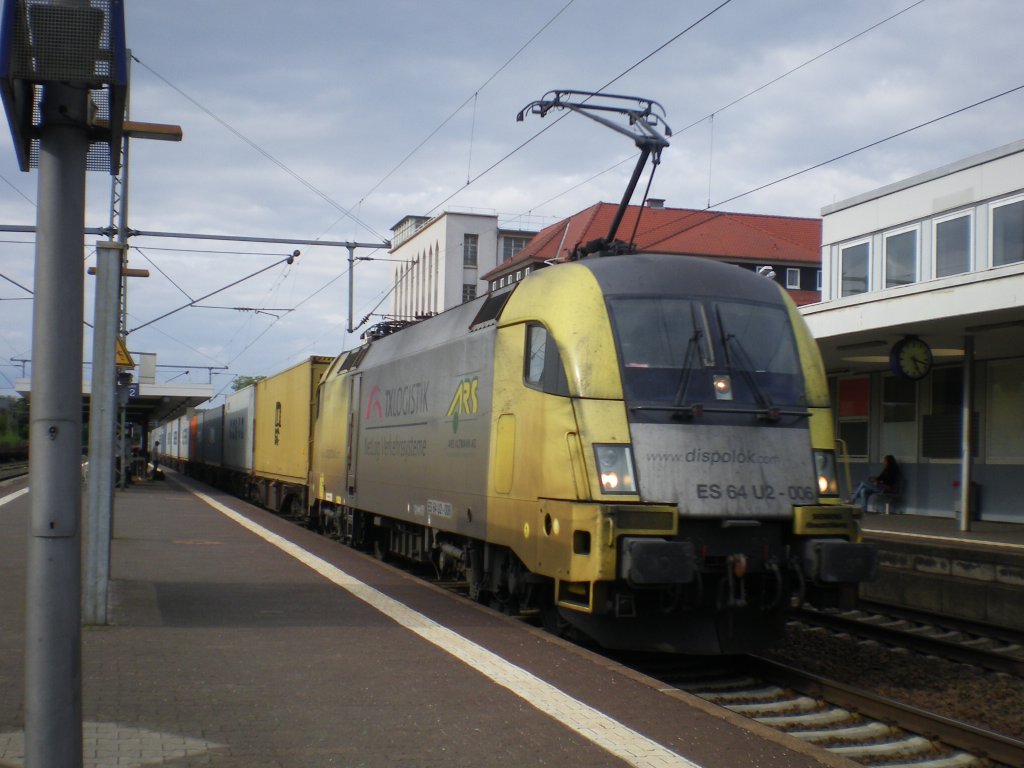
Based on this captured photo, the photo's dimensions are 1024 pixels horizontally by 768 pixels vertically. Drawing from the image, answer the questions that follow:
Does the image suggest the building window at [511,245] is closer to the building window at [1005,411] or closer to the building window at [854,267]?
the building window at [854,267]


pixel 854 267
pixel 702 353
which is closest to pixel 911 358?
pixel 854 267

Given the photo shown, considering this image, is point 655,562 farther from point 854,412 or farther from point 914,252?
point 854,412

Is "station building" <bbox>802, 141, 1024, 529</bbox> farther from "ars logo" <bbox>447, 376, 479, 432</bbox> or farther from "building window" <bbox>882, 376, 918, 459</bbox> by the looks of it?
"ars logo" <bbox>447, 376, 479, 432</bbox>

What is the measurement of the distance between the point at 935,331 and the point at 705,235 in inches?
1415

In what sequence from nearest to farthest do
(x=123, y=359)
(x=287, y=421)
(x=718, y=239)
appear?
(x=123, y=359)
(x=287, y=421)
(x=718, y=239)

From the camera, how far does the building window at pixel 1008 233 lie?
18.2 meters

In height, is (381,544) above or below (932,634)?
above

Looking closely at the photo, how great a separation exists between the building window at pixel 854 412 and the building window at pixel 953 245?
3399mm

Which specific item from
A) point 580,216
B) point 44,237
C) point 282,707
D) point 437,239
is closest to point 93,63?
point 44,237

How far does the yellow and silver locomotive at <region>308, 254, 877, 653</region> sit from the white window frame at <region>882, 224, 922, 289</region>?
12764 millimetres

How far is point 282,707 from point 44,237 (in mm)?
3517

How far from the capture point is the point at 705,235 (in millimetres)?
52438

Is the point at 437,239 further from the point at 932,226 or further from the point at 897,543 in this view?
the point at 897,543

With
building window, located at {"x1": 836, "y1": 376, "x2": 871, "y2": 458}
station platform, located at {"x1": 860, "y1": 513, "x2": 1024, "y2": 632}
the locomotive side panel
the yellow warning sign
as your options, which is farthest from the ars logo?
building window, located at {"x1": 836, "y1": 376, "x2": 871, "y2": 458}
